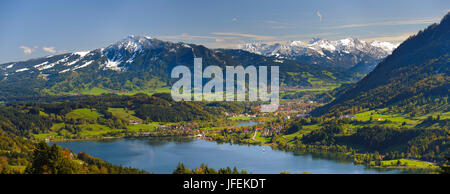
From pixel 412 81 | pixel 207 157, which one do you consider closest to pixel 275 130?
pixel 207 157

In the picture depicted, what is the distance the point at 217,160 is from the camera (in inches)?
3666

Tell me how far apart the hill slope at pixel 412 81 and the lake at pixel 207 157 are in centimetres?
4514

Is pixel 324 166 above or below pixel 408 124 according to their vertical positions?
below

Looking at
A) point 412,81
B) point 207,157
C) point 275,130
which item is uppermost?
point 412,81

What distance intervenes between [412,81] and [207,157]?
304 ft

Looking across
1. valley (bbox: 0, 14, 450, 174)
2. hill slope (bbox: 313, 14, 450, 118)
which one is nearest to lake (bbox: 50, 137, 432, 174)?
valley (bbox: 0, 14, 450, 174)

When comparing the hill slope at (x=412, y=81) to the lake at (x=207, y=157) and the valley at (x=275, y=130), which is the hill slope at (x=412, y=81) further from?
the lake at (x=207, y=157)

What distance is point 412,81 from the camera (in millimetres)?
149875

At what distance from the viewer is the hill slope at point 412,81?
127994 mm

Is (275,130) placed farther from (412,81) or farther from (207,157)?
(412,81)

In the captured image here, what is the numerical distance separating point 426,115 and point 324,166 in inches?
1787

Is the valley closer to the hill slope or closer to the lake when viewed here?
the lake
